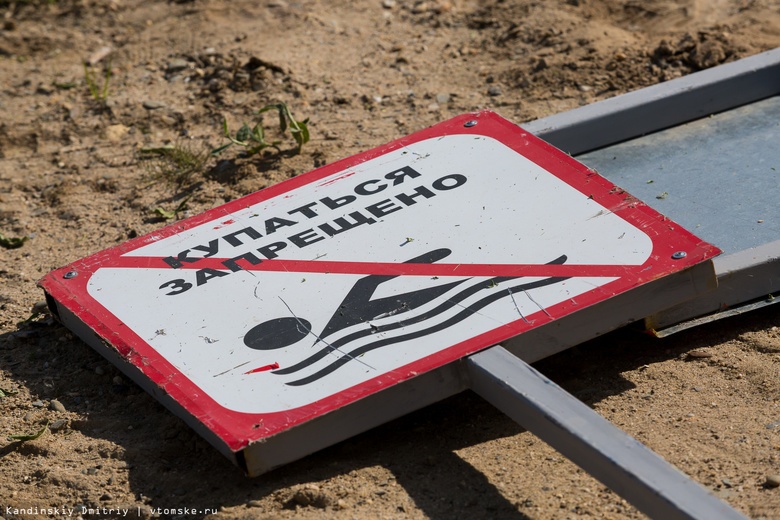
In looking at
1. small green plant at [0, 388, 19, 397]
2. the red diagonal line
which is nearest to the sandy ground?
small green plant at [0, 388, 19, 397]

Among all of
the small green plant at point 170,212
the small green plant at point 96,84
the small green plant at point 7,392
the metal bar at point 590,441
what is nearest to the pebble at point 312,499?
the metal bar at point 590,441

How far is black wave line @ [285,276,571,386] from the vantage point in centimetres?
252

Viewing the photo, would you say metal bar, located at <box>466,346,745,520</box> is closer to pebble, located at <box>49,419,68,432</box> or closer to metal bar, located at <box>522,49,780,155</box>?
pebble, located at <box>49,419,68,432</box>

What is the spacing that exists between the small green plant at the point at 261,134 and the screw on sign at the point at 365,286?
2.01 ft

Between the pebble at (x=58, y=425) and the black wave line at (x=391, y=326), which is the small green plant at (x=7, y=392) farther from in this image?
the black wave line at (x=391, y=326)

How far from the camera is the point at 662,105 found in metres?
3.76

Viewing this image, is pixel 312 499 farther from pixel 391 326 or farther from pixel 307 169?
pixel 307 169

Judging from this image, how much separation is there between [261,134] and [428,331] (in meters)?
1.56

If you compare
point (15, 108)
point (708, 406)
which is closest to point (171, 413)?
point (708, 406)

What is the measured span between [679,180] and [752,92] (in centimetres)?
63

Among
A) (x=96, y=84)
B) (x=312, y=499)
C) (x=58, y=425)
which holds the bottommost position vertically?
(x=312, y=499)

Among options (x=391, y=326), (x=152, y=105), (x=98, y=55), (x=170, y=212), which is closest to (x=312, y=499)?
(x=391, y=326)

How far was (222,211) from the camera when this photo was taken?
3.22 m

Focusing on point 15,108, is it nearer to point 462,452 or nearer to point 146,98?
point 146,98
